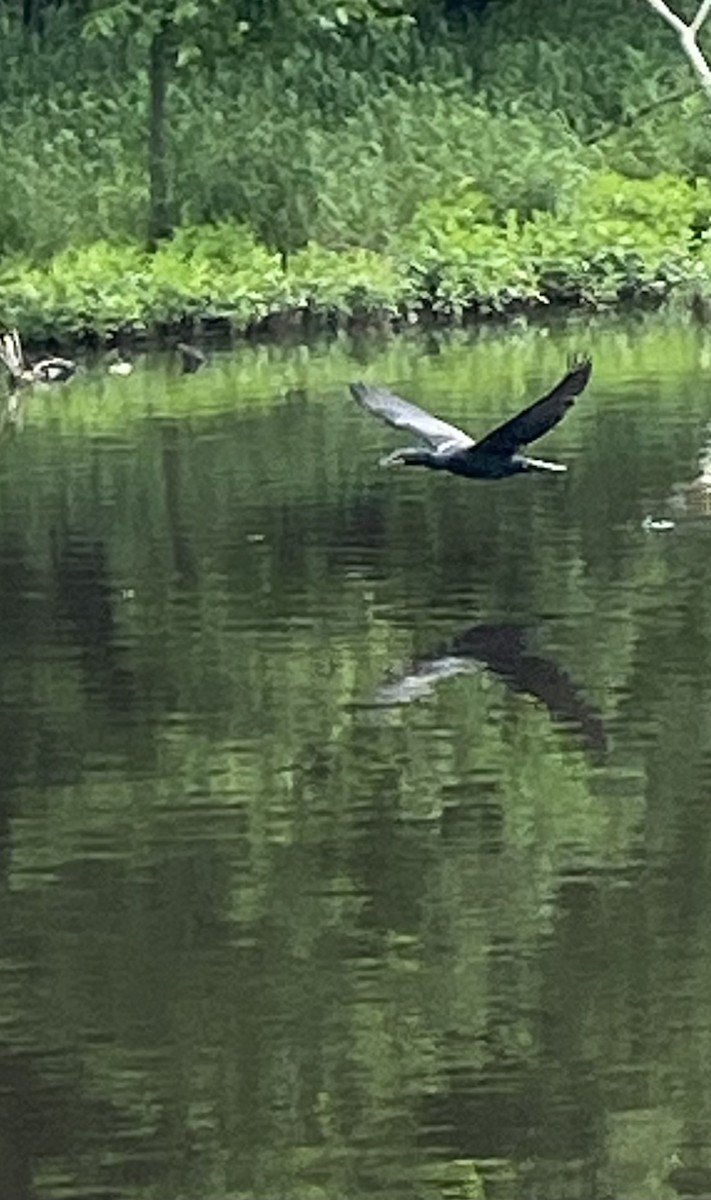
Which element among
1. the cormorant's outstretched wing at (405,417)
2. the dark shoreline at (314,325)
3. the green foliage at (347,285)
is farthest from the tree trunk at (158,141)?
the cormorant's outstretched wing at (405,417)

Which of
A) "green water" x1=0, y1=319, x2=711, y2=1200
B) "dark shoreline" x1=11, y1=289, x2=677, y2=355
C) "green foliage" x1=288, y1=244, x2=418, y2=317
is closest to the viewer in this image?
"green water" x1=0, y1=319, x2=711, y2=1200

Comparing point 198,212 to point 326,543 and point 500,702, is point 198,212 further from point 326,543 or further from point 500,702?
point 500,702

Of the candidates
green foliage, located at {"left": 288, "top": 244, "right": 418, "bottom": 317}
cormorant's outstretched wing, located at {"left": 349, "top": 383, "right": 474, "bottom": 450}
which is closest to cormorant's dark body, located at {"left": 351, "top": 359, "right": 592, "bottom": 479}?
cormorant's outstretched wing, located at {"left": 349, "top": 383, "right": 474, "bottom": 450}

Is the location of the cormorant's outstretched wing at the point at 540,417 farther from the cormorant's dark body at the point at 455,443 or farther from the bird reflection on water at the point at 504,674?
the bird reflection on water at the point at 504,674

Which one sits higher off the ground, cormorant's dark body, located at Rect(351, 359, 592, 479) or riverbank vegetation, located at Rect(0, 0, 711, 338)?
riverbank vegetation, located at Rect(0, 0, 711, 338)

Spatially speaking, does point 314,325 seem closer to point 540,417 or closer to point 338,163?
point 338,163

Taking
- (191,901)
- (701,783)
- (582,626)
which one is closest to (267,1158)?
(191,901)

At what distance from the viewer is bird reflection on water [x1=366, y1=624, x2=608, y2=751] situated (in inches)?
387

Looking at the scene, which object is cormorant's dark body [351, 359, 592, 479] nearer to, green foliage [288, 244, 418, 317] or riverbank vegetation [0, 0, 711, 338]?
riverbank vegetation [0, 0, 711, 338]

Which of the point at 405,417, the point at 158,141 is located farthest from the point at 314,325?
the point at 405,417

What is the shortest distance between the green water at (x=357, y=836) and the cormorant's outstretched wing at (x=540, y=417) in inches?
24.4

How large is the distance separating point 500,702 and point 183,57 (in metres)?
13.2

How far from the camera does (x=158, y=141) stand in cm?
2378

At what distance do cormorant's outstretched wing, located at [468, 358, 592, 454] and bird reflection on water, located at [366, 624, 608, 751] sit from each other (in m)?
0.60
